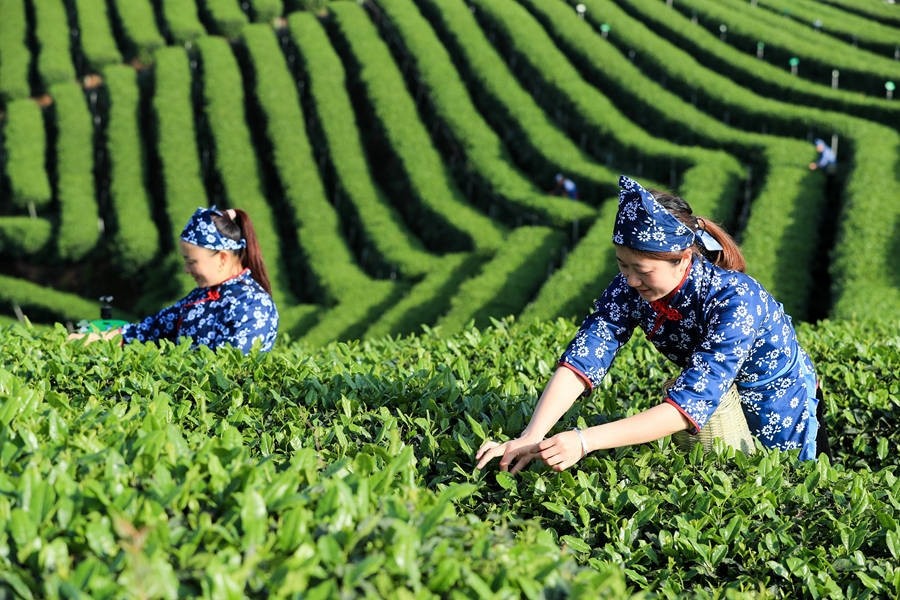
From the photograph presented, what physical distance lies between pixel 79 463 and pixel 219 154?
19.5 metres

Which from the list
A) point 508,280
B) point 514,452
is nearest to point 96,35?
point 508,280

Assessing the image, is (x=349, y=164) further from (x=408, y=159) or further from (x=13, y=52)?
(x=13, y=52)

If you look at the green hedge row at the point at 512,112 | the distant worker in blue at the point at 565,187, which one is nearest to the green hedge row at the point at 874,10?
the green hedge row at the point at 512,112

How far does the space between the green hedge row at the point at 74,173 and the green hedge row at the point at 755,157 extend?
1170cm

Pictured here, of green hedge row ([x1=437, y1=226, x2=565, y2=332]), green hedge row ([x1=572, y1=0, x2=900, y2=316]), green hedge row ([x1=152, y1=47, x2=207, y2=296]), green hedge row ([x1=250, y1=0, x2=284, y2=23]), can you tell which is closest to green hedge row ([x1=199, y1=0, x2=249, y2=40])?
green hedge row ([x1=250, y1=0, x2=284, y2=23])

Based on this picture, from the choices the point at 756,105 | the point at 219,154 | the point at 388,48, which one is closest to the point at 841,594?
the point at 756,105

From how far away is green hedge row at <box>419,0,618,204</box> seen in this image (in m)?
18.6

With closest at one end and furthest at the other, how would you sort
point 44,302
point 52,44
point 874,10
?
point 44,302 → point 874,10 → point 52,44

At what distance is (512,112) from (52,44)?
13.8 metres

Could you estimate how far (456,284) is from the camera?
15773 mm

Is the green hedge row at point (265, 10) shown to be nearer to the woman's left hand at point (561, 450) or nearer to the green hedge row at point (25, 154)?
the green hedge row at point (25, 154)

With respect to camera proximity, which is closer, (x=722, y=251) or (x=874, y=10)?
(x=722, y=251)

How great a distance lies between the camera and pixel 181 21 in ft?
88.8

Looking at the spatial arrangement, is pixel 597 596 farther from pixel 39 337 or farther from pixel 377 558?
pixel 39 337
